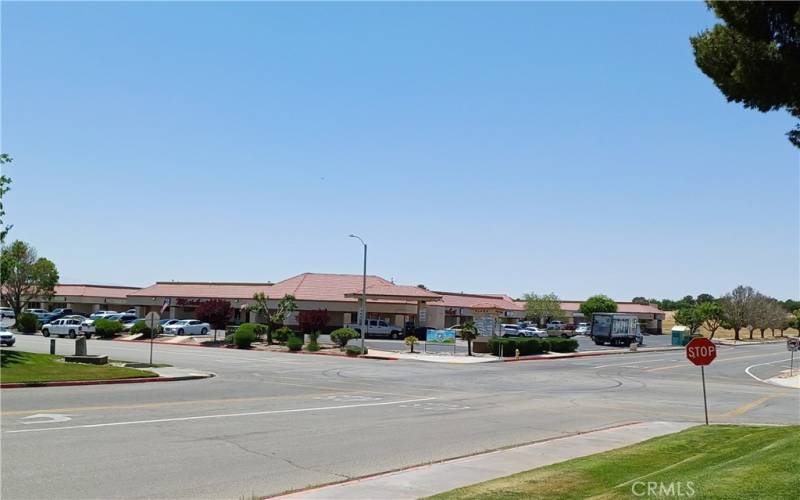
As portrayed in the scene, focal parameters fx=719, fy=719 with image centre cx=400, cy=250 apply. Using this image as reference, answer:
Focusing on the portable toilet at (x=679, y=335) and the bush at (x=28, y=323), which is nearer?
the bush at (x=28, y=323)

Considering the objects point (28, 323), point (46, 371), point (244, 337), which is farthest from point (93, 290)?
point (46, 371)

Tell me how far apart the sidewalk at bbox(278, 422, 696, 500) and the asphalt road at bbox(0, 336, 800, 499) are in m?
0.57

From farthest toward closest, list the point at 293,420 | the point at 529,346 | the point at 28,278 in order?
1. the point at 28,278
2. the point at 529,346
3. the point at 293,420

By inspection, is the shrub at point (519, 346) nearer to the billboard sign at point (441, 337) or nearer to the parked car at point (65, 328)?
the billboard sign at point (441, 337)

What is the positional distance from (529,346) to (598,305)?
65.1 metres

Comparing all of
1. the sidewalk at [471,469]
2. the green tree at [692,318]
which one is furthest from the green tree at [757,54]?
the green tree at [692,318]

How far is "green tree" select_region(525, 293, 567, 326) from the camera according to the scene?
116 metres

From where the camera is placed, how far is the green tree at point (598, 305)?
111625 mm

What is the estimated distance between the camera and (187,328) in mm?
64875

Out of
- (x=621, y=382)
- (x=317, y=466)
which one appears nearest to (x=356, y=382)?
(x=621, y=382)

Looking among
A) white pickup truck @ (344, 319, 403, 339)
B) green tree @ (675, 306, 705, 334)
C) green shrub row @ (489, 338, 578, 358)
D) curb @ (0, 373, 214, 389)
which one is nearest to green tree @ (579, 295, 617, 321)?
green tree @ (675, 306, 705, 334)

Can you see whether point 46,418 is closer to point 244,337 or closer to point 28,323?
point 244,337

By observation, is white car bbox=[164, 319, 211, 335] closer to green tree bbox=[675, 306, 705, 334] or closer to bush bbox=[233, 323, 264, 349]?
bush bbox=[233, 323, 264, 349]

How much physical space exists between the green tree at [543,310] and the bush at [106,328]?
7132 centimetres
